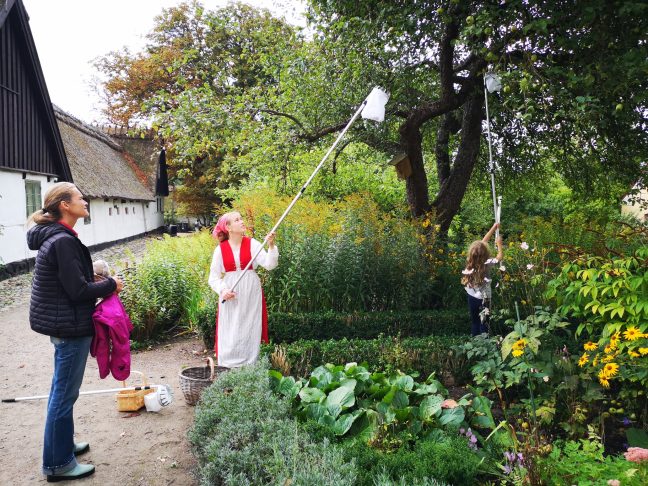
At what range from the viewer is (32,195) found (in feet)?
46.6

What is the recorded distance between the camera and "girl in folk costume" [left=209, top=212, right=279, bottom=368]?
4773 millimetres

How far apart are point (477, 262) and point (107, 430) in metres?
3.96

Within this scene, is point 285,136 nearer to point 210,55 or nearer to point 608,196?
point 608,196

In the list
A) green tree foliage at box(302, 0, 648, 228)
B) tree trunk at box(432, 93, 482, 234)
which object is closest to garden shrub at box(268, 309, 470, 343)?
green tree foliage at box(302, 0, 648, 228)

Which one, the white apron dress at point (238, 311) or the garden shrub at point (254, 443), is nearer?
the garden shrub at point (254, 443)

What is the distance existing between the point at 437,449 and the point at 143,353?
16.3 ft

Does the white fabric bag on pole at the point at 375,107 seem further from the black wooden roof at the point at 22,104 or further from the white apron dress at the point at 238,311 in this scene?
the black wooden roof at the point at 22,104

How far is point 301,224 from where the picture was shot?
7.11 m

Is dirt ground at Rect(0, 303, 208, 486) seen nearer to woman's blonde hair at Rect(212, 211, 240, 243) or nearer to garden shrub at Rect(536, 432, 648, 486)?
woman's blonde hair at Rect(212, 211, 240, 243)

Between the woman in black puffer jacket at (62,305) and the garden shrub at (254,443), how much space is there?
0.88 meters

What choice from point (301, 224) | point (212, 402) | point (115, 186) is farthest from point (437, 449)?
point (115, 186)

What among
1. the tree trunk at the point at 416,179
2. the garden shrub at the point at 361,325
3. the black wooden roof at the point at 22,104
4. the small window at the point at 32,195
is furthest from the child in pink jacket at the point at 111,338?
the small window at the point at 32,195

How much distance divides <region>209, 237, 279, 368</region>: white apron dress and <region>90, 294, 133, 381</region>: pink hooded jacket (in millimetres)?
1154

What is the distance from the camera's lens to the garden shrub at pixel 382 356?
4.88m
